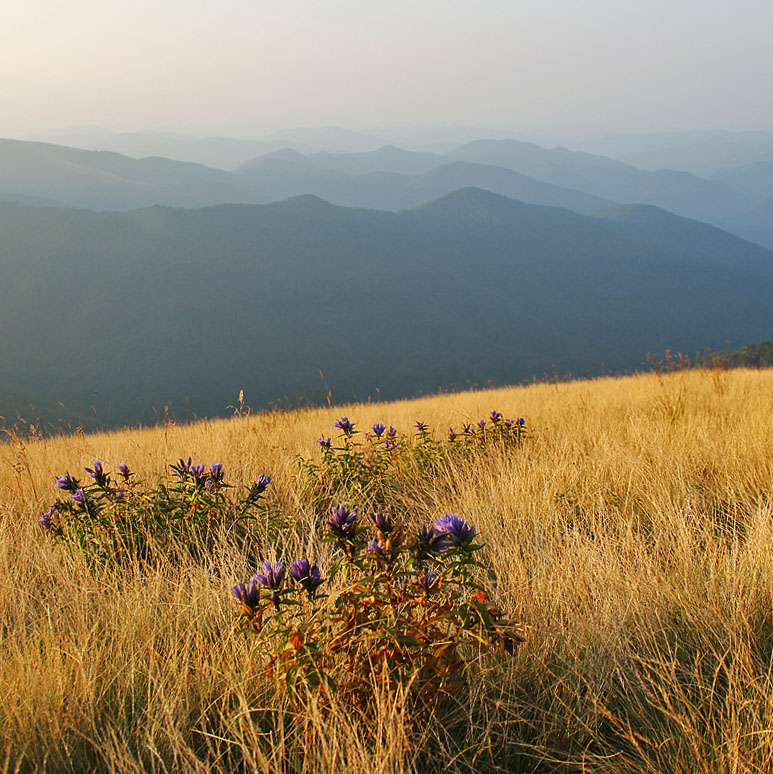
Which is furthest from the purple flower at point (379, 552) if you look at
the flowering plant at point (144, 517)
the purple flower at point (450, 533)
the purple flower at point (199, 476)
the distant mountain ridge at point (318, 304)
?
the distant mountain ridge at point (318, 304)

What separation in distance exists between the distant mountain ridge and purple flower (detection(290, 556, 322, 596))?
4628cm

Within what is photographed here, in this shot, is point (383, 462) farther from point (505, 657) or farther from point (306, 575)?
point (306, 575)

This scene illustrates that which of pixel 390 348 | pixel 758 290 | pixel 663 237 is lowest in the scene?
pixel 390 348

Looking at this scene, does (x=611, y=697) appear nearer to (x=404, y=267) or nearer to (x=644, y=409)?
(x=644, y=409)

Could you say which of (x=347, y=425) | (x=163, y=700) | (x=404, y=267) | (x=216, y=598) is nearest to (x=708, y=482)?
(x=347, y=425)

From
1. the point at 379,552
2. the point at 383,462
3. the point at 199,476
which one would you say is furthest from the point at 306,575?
the point at 383,462

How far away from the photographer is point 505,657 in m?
1.54

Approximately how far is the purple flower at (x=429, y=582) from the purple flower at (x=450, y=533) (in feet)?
0.29

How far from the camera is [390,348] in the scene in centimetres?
8144

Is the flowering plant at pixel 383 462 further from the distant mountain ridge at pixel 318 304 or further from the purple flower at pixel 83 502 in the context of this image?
the distant mountain ridge at pixel 318 304

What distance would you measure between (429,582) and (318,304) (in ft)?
284

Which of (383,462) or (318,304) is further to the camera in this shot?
(318,304)

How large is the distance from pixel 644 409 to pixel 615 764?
415cm

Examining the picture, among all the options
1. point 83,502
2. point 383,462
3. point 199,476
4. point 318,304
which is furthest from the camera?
point 318,304
